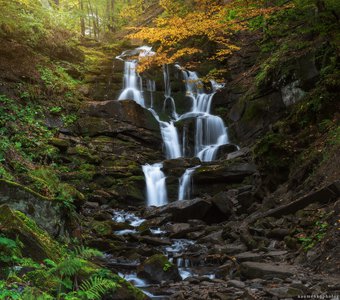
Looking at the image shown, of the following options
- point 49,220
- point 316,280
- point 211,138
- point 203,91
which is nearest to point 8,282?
point 49,220

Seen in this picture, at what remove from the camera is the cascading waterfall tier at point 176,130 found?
15.6 metres

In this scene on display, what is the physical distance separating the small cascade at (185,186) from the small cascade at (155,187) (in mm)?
653

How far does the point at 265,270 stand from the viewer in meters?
6.26

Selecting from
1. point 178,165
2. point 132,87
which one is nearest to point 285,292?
point 178,165

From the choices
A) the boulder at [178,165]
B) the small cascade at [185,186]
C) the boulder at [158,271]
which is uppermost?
the boulder at [178,165]

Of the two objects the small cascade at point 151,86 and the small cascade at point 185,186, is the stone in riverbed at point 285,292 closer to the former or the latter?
the small cascade at point 185,186

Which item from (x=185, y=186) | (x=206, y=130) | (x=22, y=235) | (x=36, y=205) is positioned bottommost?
(x=22, y=235)

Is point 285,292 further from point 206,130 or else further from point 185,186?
point 206,130

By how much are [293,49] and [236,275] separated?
37.0 feet

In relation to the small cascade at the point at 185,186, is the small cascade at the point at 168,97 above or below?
above

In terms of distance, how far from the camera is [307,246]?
682 centimetres

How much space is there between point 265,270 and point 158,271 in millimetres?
2240

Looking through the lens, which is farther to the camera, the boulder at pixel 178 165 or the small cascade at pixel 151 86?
the small cascade at pixel 151 86

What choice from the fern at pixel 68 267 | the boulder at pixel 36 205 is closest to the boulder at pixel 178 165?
the boulder at pixel 36 205
